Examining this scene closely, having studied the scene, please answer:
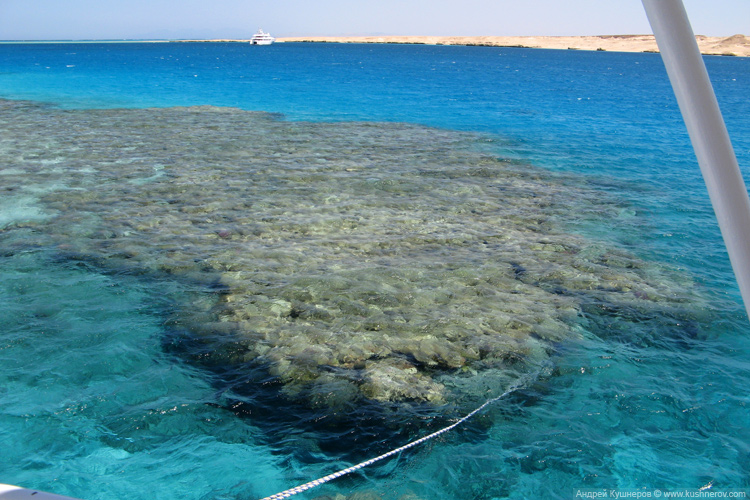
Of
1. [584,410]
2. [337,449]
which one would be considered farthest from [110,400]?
[584,410]

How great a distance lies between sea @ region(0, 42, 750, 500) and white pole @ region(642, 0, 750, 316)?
16.1ft

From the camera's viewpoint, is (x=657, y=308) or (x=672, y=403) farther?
(x=657, y=308)

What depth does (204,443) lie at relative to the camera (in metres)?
6.50

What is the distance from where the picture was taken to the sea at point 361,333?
6.24 m

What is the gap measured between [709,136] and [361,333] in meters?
7.25

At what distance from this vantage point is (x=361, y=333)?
8680 millimetres

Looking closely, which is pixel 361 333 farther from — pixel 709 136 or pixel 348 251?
pixel 709 136

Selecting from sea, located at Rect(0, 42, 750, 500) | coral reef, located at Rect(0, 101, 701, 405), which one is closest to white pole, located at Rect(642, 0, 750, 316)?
sea, located at Rect(0, 42, 750, 500)

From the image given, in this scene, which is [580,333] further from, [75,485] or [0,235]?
[0,235]

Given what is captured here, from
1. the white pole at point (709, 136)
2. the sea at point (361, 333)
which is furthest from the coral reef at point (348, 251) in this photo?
the white pole at point (709, 136)

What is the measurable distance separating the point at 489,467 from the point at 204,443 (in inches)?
133

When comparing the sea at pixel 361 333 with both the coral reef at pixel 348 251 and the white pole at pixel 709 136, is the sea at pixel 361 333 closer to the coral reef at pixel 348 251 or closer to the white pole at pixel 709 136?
the coral reef at pixel 348 251

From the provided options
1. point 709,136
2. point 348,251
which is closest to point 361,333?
point 348,251

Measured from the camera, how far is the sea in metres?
6.24
